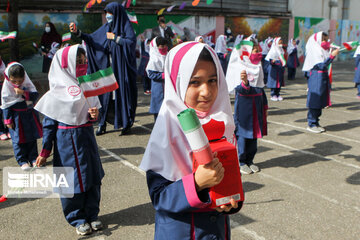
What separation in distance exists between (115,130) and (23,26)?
6921mm

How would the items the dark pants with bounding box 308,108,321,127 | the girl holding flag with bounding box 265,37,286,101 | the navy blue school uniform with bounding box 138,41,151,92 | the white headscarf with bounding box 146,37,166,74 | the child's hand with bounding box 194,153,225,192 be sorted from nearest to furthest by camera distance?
1. the child's hand with bounding box 194,153,225,192
2. the white headscarf with bounding box 146,37,166,74
3. the dark pants with bounding box 308,108,321,127
4. the girl holding flag with bounding box 265,37,286,101
5. the navy blue school uniform with bounding box 138,41,151,92

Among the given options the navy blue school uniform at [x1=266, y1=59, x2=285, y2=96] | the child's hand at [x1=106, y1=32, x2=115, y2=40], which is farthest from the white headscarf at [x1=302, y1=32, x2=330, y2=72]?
the child's hand at [x1=106, y1=32, x2=115, y2=40]

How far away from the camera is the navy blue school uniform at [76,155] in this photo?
3361 millimetres

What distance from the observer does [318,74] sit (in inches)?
288

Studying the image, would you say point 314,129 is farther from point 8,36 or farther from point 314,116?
point 8,36

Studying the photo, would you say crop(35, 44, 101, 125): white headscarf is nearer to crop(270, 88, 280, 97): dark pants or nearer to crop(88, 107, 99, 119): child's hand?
crop(88, 107, 99, 119): child's hand

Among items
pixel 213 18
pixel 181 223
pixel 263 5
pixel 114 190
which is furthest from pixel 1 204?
pixel 263 5

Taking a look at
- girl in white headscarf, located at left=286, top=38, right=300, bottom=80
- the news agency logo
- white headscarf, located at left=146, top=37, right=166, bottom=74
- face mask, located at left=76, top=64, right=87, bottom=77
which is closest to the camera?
face mask, located at left=76, top=64, right=87, bottom=77

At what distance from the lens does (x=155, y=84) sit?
22.1 ft

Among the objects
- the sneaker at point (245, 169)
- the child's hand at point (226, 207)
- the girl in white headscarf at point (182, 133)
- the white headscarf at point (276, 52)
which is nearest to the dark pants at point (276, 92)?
the white headscarf at point (276, 52)

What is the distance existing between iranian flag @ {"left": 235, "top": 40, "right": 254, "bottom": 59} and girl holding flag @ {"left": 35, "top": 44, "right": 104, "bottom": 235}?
257cm

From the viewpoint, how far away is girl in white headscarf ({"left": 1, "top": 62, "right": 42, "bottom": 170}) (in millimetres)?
5211

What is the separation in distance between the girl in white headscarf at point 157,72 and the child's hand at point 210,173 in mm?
5140

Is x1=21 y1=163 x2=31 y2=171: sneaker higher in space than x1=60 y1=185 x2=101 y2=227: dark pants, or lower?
lower
